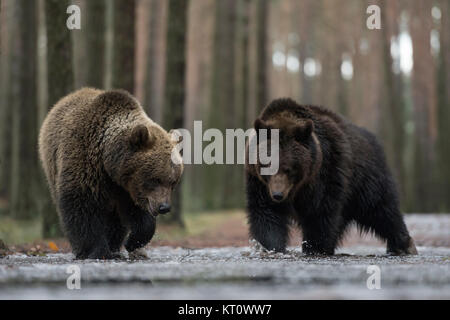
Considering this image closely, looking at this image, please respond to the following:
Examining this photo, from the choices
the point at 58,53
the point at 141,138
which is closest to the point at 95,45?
the point at 58,53

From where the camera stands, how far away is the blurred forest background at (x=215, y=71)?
1448cm

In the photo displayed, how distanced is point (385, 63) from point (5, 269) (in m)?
22.9

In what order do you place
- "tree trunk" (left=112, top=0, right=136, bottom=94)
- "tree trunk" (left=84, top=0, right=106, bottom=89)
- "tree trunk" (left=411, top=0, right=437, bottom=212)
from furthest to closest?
"tree trunk" (left=411, top=0, right=437, bottom=212) → "tree trunk" (left=84, top=0, right=106, bottom=89) → "tree trunk" (left=112, top=0, right=136, bottom=94)

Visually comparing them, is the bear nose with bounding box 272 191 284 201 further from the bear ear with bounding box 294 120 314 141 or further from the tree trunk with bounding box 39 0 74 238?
the tree trunk with bounding box 39 0 74 238

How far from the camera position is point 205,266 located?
22.7 feet

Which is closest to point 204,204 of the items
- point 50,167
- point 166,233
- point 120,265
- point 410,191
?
point 410,191

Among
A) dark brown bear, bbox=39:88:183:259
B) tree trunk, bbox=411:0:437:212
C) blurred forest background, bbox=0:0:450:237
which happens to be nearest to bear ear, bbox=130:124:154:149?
dark brown bear, bbox=39:88:183:259

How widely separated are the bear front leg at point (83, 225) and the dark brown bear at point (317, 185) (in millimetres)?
1955

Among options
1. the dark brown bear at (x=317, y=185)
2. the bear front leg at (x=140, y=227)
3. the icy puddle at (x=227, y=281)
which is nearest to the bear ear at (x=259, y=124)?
the dark brown bear at (x=317, y=185)

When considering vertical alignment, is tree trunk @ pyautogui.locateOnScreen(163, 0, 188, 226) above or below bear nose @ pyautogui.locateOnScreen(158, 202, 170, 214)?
above

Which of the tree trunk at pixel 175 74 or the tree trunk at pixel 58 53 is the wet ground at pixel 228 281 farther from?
the tree trunk at pixel 175 74

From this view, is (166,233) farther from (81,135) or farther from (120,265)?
(120,265)

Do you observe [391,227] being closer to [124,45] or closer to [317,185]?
[317,185]

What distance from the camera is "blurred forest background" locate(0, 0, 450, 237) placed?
14.5 metres
